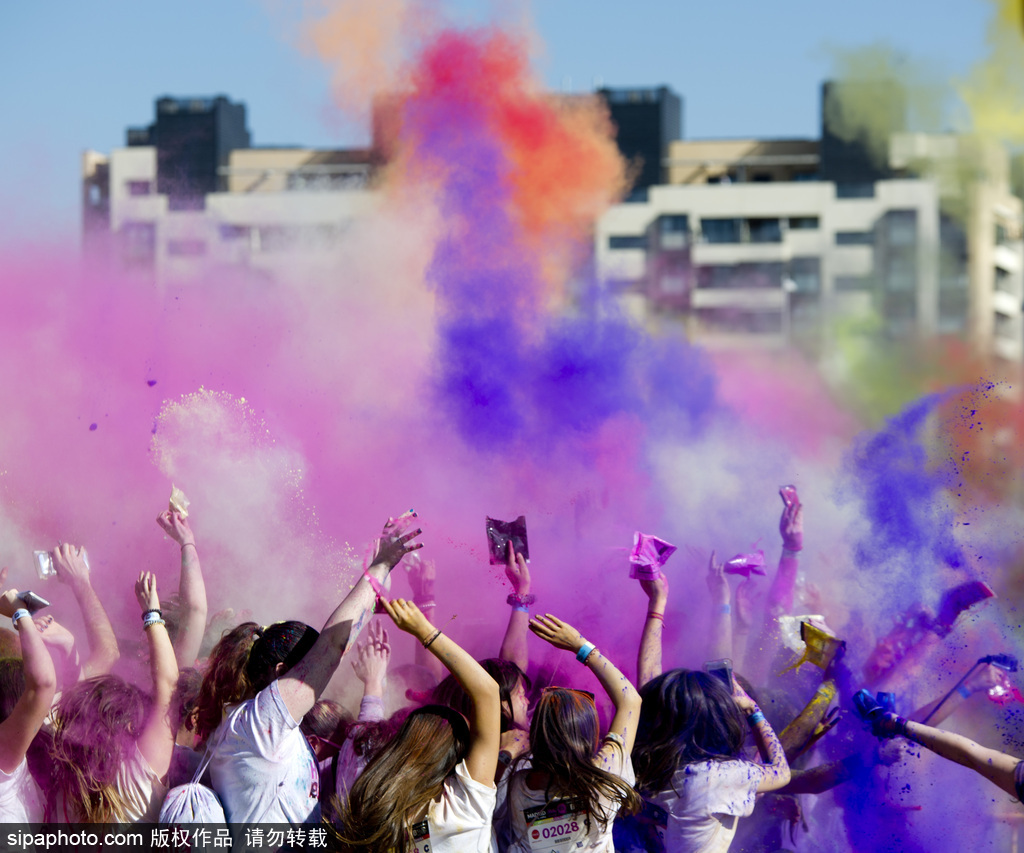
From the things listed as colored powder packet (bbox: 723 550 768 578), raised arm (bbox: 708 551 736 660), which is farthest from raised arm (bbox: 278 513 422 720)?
colored powder packet (bbox: 723 550 768 578)

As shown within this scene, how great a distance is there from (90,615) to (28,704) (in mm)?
738

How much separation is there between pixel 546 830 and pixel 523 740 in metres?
0.45

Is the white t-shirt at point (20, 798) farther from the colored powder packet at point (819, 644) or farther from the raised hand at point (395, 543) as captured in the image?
the colored powder packet at point (819, 644)

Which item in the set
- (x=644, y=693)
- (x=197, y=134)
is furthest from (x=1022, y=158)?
(x=197, y=134)

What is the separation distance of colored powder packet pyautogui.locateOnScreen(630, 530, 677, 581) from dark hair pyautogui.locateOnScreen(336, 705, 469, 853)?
4.40ft

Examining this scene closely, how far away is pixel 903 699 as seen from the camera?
4125 millimetres

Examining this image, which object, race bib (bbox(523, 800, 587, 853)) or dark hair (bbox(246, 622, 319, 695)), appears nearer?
race bib (bbox(523, 800, 587, 853))

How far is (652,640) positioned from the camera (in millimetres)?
3836

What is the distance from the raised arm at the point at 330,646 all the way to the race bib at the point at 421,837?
1.38 feet

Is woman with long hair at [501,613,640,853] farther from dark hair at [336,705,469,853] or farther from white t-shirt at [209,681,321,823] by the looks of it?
white t-shirt at [209,681,321,823]

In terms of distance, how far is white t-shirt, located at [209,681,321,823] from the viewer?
296 centimetres

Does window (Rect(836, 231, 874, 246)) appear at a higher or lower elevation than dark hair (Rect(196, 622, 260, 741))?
higher

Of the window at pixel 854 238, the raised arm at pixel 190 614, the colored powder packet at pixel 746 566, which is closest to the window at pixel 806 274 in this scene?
the window at pixel 854 238

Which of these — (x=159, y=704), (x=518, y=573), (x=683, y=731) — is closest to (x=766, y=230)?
(x=518, y=573)
